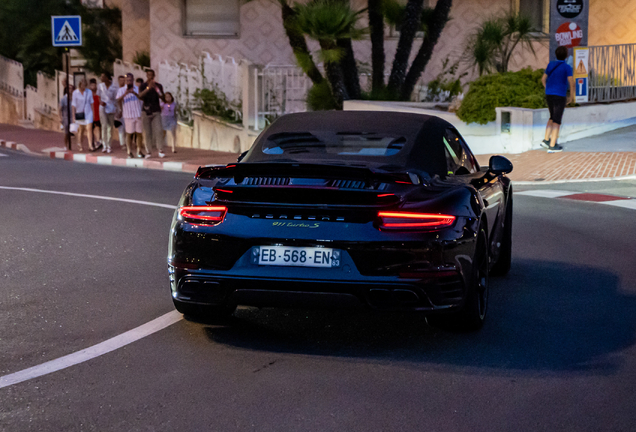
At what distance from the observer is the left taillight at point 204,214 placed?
223 inches

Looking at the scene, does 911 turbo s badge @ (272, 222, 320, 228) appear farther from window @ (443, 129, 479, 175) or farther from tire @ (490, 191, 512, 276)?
tire @ (490, 191, 512, 276)

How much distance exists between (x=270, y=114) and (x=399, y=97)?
296 cm

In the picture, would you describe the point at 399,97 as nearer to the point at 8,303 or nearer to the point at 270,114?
the point at 270,114

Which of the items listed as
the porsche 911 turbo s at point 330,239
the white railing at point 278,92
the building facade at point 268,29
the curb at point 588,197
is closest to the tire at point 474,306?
the porsche 911 turbo s at point 330,239

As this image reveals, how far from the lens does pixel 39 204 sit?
1286 centimetres

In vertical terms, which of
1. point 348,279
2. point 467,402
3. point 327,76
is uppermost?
point 327,76

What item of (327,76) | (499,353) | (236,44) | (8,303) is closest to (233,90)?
(327,76)

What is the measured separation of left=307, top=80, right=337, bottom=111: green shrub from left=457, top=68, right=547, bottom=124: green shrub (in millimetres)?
3415

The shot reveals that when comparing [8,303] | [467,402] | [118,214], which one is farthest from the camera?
[118,214]

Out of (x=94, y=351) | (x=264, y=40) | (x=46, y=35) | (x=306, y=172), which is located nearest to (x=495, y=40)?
(x=264, y=40)

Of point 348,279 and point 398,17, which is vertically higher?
point 398,17

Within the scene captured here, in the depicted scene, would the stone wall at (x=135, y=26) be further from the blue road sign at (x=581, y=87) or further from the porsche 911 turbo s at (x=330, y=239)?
the porsche 911 turbo s at (x=330, y=239)

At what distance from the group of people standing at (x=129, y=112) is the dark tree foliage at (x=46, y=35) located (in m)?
10.9

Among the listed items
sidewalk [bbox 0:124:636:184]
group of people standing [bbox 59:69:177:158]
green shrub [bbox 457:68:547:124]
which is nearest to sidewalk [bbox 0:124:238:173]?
sidewalk [bbox 0:124:636:184]
